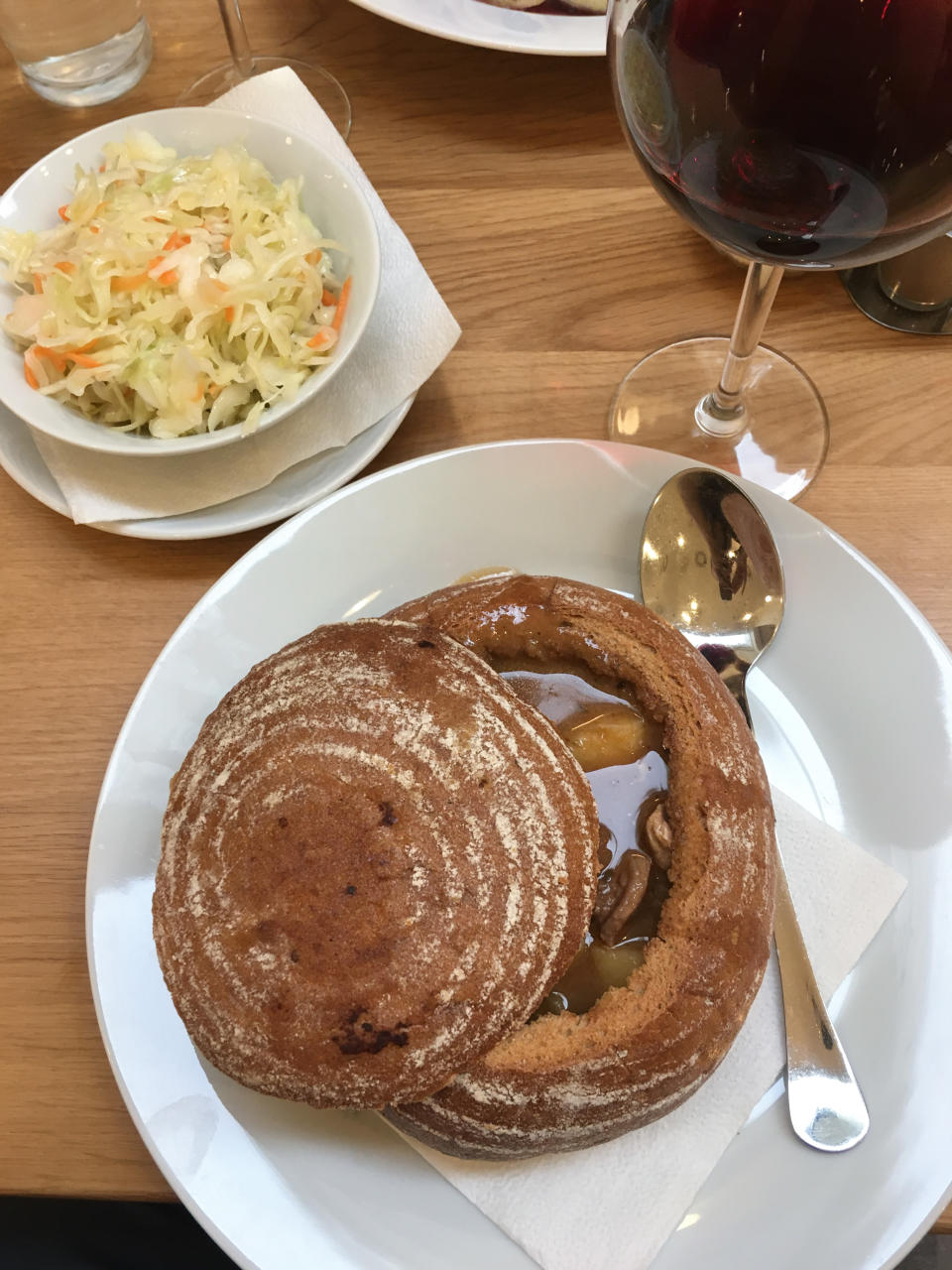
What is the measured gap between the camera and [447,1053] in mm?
725

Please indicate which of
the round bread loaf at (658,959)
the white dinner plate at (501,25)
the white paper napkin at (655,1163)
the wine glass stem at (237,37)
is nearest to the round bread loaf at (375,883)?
the round bread loaf at (658,959)

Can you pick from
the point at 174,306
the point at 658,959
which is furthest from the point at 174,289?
the point at 658,959

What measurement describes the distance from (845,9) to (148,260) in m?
0.79

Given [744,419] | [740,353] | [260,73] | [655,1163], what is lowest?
[655,1163]

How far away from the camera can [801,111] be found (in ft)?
2.19

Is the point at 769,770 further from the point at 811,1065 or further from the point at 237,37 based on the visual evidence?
the point at 237,37

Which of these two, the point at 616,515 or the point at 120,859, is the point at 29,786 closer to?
the point at 120,859

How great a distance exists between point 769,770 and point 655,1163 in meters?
0.38

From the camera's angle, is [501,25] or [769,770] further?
[501,25]

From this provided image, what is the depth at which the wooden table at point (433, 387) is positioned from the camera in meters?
0.93

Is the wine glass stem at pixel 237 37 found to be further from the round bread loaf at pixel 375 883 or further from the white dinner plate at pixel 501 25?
the round bread loaf at pixel 375 883

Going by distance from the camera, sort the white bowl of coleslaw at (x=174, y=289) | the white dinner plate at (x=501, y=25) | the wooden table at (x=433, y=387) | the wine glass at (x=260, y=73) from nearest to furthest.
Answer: the wooden table at (x=433, y=387), the white bowl of coleslaw at (x=174, y=289), the white dinner plate at (x=501, y=25), the wine glass at (x=260, y=73)

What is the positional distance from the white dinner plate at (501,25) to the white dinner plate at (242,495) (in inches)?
20.7

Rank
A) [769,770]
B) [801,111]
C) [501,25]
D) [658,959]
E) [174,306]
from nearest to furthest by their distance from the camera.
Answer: [801,111] < [658,959] < [769,770] < [174,306] < [501,25]
